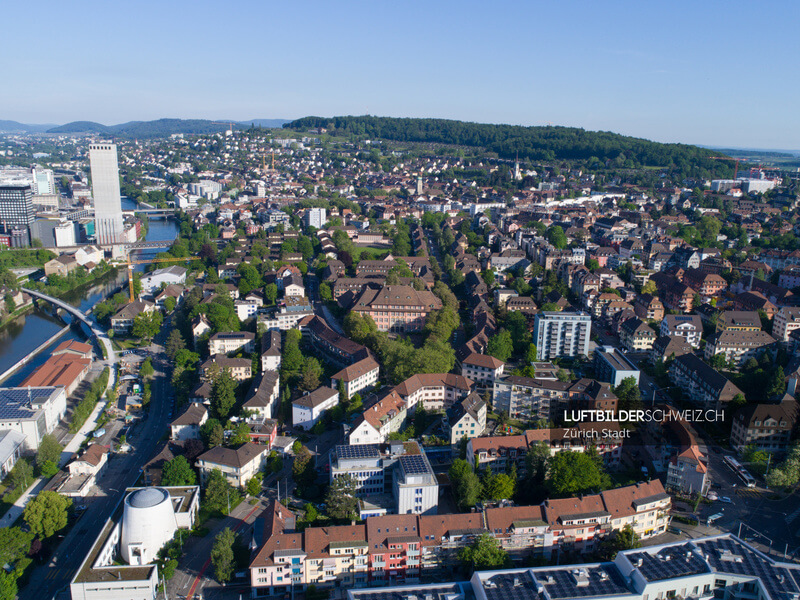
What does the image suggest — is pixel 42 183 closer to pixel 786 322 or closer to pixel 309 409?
pixel 309 409

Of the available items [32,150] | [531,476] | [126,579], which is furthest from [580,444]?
[32,150]

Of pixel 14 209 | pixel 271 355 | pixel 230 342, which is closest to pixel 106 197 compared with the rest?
pixel 14 209

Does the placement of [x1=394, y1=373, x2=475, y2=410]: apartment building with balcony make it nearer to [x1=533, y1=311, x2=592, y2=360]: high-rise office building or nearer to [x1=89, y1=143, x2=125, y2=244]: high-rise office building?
[x1=533, y1=311, x2=592, y2=360]: high-rise office building

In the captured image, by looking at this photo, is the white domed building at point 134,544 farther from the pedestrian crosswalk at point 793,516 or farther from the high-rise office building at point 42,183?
the high-rise office building at point 42,183

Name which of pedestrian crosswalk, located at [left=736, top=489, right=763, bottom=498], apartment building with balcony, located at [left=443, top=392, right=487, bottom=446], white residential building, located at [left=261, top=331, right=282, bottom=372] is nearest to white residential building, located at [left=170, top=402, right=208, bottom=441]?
white residential building, located at [left=261, top=331, right=282, bottom=372]

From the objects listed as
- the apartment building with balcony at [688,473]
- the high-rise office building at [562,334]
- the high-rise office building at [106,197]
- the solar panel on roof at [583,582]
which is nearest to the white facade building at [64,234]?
the high-rise office building at [106,197]

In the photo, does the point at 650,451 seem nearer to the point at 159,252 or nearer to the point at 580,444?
the point at 580,444
